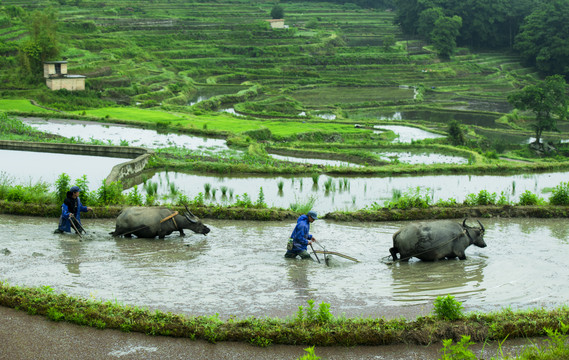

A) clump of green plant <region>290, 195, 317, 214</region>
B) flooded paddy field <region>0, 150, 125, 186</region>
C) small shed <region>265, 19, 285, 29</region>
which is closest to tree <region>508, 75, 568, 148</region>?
clump of green plant <region>290, 195, 317, 214</region>

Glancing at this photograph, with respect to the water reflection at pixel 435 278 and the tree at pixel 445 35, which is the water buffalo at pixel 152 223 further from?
the tree at pixel 445 35

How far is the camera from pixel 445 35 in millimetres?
58625

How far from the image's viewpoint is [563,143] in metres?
29.6

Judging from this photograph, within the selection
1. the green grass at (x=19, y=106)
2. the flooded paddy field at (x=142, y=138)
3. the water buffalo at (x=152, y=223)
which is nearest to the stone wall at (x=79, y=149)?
the flooded paddy field at (x=142, y=138)

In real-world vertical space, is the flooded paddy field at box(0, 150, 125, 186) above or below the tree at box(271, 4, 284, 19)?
below

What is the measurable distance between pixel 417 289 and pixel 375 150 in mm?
15845

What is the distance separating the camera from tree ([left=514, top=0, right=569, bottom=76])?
52.8 metres

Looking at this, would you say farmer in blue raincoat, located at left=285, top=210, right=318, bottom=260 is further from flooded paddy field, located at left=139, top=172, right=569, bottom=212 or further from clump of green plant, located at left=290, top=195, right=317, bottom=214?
flooded paddy field, located at left=139, top=172, right=569, bottom=212

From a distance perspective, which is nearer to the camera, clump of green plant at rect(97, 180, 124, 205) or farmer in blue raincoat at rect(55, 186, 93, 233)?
farmer in blue raincoat at rect(55, 186, 93, 233)

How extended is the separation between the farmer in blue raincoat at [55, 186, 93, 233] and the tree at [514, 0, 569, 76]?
51326 mm

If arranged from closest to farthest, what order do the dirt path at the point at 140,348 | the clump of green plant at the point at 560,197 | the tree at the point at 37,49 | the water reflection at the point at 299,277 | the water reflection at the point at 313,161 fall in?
the dirt path at the point at 140,348 < the water reflection at the point at 299,277 < the clump of green plant at the point at 560,197 < the water reflection at the point at 313,161 < the tree at the point at 37,49

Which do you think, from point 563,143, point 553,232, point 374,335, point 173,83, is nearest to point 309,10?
point 173,83

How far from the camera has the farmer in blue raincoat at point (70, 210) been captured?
10.3 metres

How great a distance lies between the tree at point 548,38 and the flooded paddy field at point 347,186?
1543 inches
